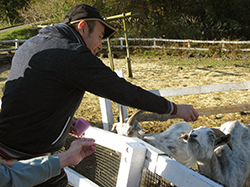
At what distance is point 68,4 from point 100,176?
636 inches

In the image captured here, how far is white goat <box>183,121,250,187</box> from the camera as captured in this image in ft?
8.66

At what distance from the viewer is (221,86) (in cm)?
407

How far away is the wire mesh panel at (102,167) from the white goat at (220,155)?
0.98 m

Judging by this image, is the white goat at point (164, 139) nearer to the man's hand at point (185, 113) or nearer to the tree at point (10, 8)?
the man's hand at point (185, 113)

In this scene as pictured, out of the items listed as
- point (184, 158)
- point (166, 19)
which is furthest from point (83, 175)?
point (166, 19)

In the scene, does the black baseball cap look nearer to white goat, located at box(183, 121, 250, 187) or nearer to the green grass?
white goat, located at box(183, 121, 250, 187)

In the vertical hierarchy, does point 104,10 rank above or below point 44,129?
above

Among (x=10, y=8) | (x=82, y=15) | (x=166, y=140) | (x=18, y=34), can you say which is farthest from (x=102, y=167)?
(x=10, y=8)

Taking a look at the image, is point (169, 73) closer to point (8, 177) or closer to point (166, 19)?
point (8, 177)

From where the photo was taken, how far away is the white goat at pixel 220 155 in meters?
2.64

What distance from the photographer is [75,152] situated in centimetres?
142

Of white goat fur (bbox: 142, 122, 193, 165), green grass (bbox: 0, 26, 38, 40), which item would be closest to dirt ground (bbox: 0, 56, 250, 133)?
white goat fur (bbox: 142, 122, 193, 165)

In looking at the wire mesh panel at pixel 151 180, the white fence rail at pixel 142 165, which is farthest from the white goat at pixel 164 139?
the wire mesh panel at pixel 151 180

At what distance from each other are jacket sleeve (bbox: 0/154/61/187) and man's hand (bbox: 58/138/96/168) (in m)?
0.10
